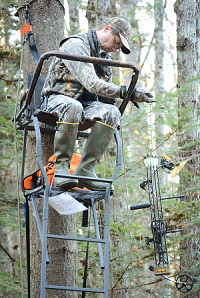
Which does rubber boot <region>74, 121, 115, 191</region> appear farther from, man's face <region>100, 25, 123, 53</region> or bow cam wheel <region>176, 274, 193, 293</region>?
bow cam wheel <region>176, 274, 193, 293</region>

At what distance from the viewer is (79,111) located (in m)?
4.08

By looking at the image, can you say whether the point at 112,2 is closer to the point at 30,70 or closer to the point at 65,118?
the point at 30,70

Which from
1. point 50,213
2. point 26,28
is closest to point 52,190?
point 50,213

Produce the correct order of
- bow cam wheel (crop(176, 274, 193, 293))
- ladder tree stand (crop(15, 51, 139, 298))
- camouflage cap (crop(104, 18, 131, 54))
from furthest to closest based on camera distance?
bow cam wheel (crop(176, 274, 193, 293)), camouflage cap (crop(104, 18, 131, 54)), ladder tree stand (crop(15, 51, 139, 298))

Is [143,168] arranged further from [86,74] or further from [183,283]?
[86,74]

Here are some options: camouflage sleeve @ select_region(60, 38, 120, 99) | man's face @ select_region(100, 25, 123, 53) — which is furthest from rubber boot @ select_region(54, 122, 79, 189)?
man's face @ select_region(100, 25, 123, 53)

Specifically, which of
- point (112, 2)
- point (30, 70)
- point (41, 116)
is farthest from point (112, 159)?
point (112, 2)

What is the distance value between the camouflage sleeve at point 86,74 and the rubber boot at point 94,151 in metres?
0.33

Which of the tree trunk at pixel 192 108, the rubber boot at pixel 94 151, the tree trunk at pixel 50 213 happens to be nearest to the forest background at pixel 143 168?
the tree trunk at pixel 192 108

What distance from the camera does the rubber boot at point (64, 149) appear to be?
4.03 metres

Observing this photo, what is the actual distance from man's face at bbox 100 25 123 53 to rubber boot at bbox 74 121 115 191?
701 mm

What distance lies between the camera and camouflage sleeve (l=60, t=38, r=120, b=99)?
3955mm

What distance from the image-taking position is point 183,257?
8.25 metres

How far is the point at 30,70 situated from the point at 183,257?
4421 millimetres
